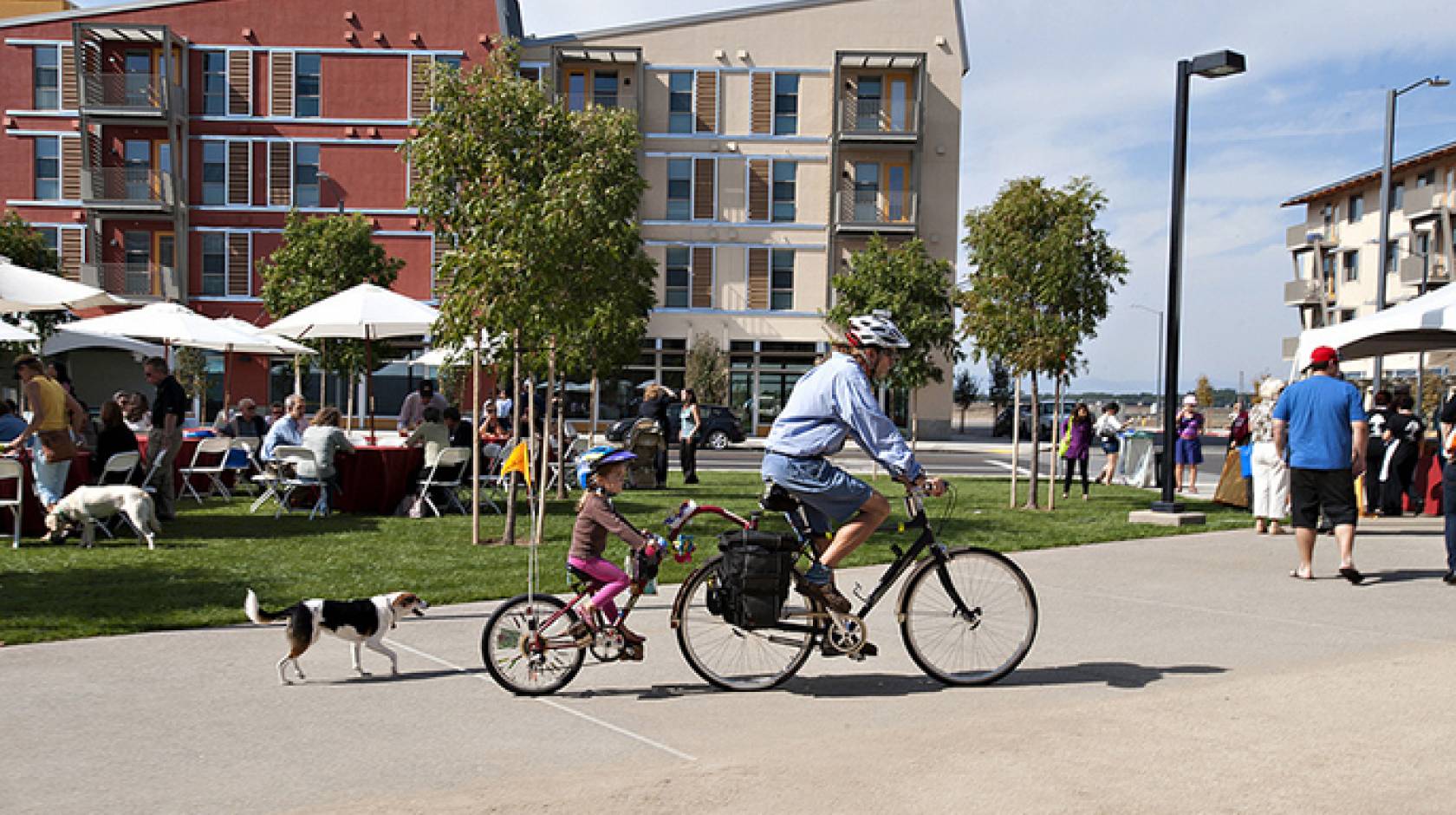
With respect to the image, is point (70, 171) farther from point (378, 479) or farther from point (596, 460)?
point (596, 460)

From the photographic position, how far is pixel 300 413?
1516 centimetres

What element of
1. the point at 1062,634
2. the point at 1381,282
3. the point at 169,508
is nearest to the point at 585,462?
the point at 1062,634

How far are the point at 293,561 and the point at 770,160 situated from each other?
3491cm

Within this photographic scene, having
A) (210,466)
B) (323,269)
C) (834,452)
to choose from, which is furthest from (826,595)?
(323,269)

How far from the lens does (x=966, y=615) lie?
19.9 feet

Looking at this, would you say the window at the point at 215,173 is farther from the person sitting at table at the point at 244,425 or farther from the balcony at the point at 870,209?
the person sitting at table at the point at 244,425

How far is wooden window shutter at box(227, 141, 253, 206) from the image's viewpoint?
1635 inches

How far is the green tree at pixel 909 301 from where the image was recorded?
32.1 metres

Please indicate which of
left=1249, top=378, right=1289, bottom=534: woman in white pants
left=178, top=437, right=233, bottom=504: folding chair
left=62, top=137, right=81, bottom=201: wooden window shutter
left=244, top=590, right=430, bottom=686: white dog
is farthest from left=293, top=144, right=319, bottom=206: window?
left=244, top=590, right=430, bottom=686: white dog

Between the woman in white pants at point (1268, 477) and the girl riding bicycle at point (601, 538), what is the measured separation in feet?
29.9

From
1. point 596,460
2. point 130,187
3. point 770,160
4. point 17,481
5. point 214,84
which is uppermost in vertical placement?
point 214,84

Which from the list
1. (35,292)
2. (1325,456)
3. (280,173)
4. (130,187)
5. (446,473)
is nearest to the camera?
(1325,456)

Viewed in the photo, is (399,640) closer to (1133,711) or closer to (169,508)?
(1133,711)

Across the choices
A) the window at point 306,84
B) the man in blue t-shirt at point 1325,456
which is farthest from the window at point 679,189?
the man in blue t-shirt at point 1325,456
